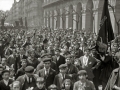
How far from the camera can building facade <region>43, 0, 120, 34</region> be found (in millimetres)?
27166

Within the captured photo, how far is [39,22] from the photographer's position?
7075cm

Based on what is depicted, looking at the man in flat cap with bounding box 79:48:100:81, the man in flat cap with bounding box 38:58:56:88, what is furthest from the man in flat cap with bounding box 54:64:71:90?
the man in flat cap with bounding box 79:48:100:81

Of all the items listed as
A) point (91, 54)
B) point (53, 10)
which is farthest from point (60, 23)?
point (91, 54)

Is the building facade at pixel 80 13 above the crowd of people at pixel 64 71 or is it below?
above

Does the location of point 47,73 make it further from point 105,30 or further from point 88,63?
point 105,30

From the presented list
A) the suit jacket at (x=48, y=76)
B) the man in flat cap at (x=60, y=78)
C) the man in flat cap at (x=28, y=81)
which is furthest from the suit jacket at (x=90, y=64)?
the man in flat cap at (x=28, y=81)

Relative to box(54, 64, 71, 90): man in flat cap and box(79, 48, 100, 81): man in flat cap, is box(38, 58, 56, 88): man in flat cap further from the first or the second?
box(79, 48, 100, 81): man in flat cap

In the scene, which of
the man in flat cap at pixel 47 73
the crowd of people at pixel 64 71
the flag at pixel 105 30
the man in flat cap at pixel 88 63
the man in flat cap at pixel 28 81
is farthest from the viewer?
the flag at pixel 105 30

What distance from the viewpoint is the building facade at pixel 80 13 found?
1070 inches

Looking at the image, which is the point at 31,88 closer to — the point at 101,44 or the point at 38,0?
the point at 101,44

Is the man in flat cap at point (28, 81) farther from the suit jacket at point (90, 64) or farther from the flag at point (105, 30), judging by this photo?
the flag at point (105, 30)

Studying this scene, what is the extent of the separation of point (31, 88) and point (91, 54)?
347cm

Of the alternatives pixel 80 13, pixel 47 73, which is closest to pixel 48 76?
pixel 47 73

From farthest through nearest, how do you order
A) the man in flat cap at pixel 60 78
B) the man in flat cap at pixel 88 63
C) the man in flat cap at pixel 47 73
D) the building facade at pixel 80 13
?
the building facade at pixel 80 13, the man in flat cap at pixel 88 63, the man in flat cap at pixel 47 73, the man in flat cap at pixel 60 78
